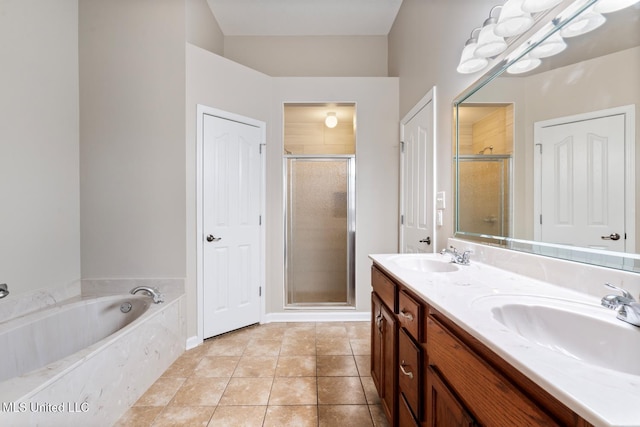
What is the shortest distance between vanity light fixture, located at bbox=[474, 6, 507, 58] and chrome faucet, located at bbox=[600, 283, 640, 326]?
1.14 m

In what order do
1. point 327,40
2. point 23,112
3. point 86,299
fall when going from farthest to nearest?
1. point 327,40
2. point 86,299
3. point 23,112

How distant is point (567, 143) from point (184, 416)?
2.20 m

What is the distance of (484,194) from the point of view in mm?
1399

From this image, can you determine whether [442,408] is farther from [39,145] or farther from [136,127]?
[39,145]

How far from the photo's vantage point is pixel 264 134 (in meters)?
2.67

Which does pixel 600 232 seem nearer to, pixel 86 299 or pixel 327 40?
pixel 86 299

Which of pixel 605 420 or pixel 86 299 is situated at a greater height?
pixel 605 420

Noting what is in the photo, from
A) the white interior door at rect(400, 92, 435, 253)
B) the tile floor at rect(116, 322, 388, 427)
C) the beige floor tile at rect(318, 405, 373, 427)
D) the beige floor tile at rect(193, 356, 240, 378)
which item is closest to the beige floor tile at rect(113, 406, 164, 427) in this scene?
the tile floor at rect(116, 322, 388, 427)

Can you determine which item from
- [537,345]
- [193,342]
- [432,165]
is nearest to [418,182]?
[432,165]

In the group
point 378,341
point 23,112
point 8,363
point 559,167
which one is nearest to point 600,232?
point 559,167

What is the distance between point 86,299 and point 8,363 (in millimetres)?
530

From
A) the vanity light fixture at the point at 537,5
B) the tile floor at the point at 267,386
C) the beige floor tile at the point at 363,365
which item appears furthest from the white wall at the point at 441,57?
the tile floor at the point at 267,386

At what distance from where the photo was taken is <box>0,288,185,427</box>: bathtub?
105cm

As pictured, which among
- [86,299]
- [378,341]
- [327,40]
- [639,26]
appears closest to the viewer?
[639,26]
